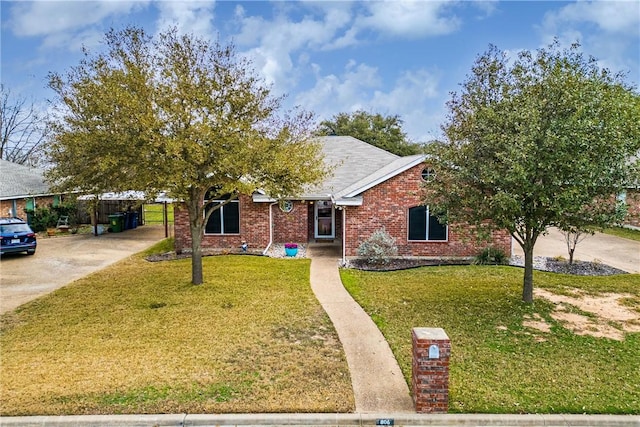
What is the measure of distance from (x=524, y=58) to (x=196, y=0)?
30.3 feet

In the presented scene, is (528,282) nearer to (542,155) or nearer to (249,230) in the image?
(542,155)

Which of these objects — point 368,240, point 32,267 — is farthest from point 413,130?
point 32,267

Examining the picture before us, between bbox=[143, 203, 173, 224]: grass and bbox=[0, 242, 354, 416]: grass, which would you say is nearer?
bbox=[0, 242, 354, 416]: grass

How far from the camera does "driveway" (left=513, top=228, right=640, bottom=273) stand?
15227mm

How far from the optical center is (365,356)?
726 cm

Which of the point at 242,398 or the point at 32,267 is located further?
the point at 32,267

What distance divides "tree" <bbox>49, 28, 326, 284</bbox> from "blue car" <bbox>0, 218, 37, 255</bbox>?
7.50m

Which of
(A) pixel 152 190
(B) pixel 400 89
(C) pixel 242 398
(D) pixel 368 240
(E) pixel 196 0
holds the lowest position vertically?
(C) pixel 242 398

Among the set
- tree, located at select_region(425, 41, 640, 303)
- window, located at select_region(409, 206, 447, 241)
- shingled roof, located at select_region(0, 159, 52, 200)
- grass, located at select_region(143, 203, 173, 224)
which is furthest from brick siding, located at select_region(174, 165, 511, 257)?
grass, located at select_region(143, 203, 173, 224)

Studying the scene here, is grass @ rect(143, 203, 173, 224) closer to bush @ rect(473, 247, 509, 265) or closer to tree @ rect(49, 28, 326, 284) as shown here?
tree @ rect(49, 28, 326, 284)

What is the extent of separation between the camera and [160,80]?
33.1ft

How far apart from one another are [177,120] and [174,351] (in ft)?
17.4

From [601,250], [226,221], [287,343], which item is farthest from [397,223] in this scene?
[287,343]

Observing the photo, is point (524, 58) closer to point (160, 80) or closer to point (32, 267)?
point (160, 80)
